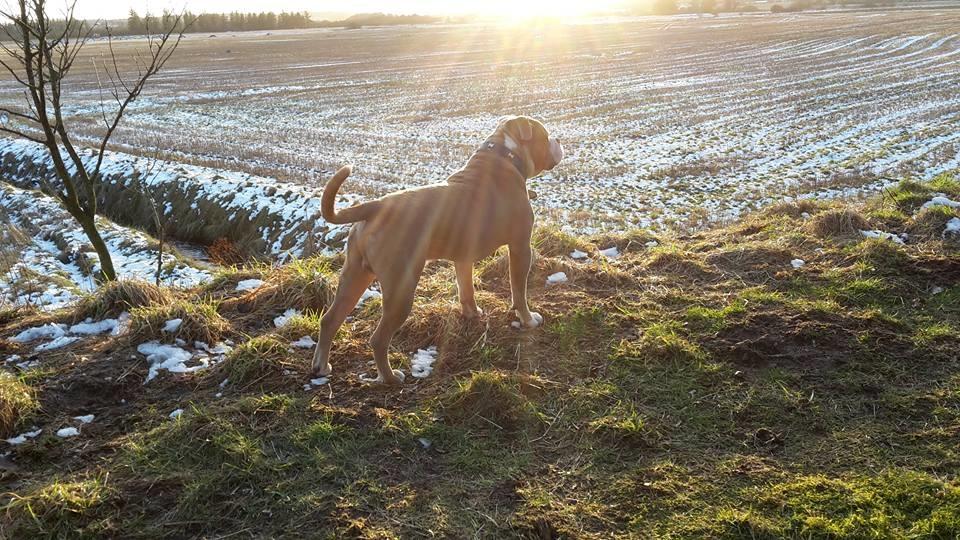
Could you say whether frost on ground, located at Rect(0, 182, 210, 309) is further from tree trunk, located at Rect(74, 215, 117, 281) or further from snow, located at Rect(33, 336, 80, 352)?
snow, located at Rect(33, 336, 80, 352)

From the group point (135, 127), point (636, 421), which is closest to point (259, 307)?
point (636, 421)

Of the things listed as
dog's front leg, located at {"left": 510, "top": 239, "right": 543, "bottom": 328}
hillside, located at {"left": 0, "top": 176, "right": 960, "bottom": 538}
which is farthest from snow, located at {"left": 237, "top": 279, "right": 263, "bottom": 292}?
dog's front leg, located at {"left": 510, "top": 239, "right": 543, "bottom": 328}

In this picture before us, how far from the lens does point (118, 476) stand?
333 centimetres

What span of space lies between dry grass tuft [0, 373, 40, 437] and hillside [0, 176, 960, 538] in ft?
0.04

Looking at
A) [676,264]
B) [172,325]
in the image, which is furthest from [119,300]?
[676,264]

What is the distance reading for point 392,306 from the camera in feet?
13.4

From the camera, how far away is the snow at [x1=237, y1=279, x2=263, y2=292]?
19.7 ft

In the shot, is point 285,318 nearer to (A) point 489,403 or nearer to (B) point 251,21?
(A) point 489,403

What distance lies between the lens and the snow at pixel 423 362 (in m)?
4.49

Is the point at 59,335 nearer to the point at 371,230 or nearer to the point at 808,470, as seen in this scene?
the point at 371,230

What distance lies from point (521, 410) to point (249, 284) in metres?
3.49

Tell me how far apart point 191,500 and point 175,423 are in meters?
0.75

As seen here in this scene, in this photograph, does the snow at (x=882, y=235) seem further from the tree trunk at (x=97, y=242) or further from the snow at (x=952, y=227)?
the tree trunk at (x=97, y=242)

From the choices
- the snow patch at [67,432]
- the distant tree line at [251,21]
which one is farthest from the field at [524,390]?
the distant tree line at [251,21]
